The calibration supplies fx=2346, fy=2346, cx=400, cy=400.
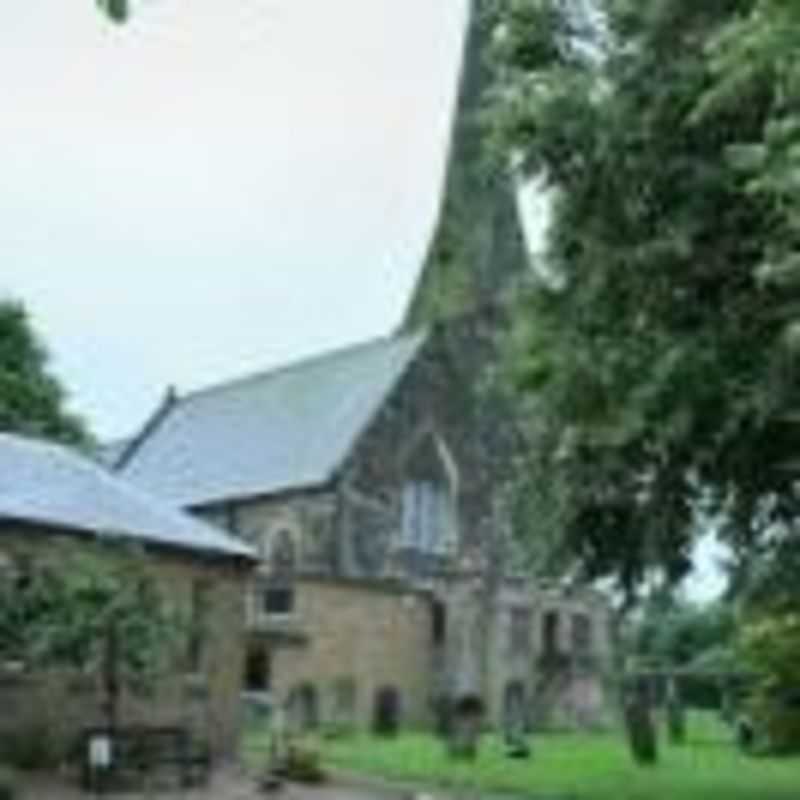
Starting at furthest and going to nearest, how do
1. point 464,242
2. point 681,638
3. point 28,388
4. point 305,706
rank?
point 681,638 → point 464,242 → point 305,706 → point 28,388

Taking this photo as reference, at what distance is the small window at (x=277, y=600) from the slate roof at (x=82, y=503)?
27252 mm

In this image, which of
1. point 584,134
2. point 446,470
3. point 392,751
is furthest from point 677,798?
point 446,470

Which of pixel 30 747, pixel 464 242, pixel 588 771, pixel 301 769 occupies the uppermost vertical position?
pixel 464 242

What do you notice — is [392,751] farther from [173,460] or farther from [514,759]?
[173,460]

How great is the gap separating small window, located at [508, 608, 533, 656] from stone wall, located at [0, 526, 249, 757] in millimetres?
37287

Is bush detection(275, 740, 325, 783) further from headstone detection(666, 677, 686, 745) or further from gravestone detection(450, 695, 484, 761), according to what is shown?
headstone detection(666, 677, 686, 745)

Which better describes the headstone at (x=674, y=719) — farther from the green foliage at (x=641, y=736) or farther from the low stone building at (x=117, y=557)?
the low stone building at (x=117, y=557)

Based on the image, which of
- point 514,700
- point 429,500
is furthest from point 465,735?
point 429,500

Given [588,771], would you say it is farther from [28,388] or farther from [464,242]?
[464,242]

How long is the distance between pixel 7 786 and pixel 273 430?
52.2 metres

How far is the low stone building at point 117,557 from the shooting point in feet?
136

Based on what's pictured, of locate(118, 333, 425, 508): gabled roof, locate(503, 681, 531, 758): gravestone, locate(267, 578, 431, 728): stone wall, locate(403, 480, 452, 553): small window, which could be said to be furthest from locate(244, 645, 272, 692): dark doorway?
locate(403, 480, 452, 553): small window

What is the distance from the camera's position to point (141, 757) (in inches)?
1543

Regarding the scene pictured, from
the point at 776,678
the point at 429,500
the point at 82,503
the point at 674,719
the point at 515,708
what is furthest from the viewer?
the point at 429,500
